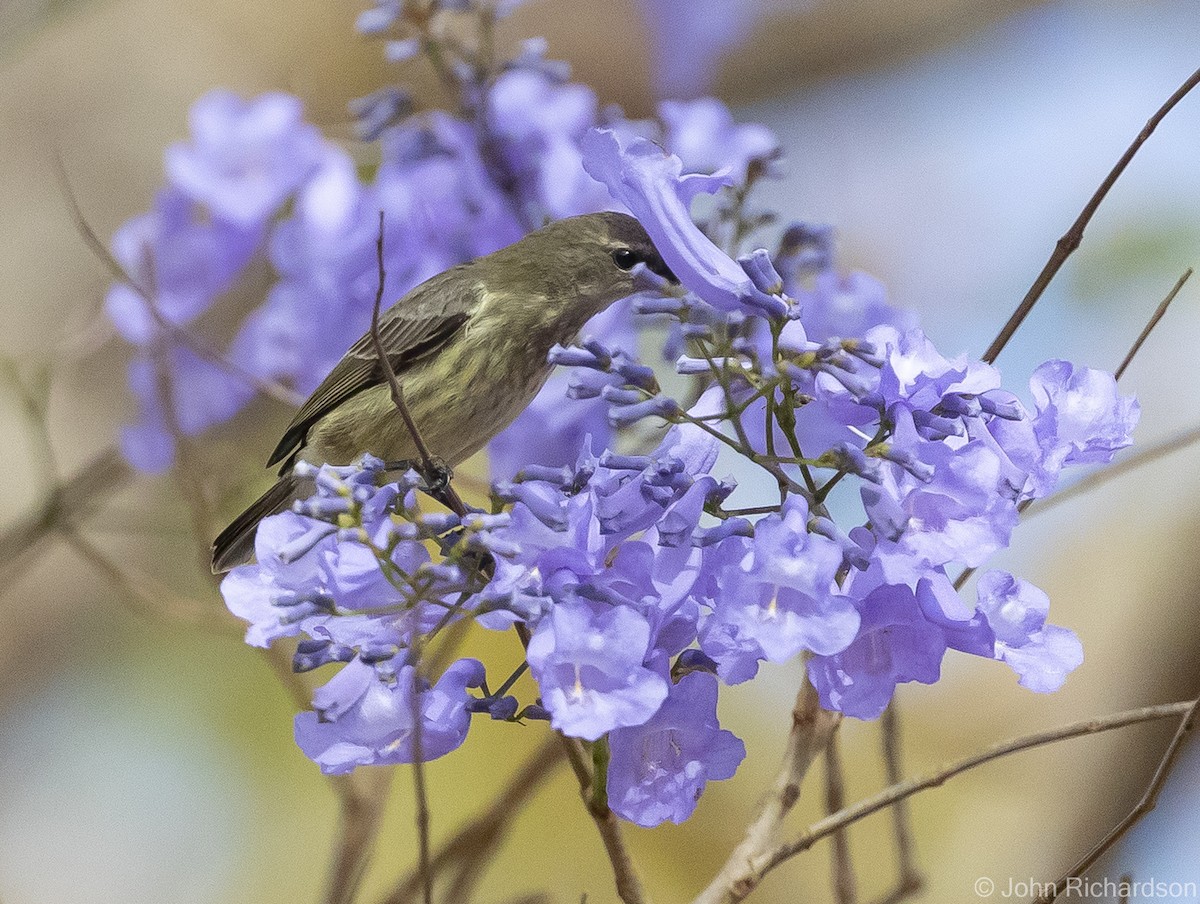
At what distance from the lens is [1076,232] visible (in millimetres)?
821

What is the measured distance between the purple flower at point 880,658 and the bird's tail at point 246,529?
30.0 inches

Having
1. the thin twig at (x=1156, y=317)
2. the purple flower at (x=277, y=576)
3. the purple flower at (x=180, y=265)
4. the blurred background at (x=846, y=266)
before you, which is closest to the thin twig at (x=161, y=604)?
the blurred background at (x=846, y=266)

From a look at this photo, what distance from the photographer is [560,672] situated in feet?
2.08

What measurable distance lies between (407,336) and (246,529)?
31 centimetres

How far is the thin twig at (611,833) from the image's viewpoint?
690 mm

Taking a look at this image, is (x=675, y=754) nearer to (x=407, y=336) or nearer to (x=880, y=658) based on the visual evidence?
(x=880, y=658)

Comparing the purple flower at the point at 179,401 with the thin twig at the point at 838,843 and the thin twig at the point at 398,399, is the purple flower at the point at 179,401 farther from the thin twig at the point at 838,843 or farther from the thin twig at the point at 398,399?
the thin twig at the point at 838,843

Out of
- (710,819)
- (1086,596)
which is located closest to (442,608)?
(710,819)

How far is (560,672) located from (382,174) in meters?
0.99

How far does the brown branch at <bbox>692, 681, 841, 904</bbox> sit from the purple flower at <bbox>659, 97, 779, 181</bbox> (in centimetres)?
74

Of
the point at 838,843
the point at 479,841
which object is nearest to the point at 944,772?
the point at 838,843

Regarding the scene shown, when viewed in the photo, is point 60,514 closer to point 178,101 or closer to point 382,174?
point 382,174

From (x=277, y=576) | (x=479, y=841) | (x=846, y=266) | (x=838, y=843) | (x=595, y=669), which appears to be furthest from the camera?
(x=846, y=266)

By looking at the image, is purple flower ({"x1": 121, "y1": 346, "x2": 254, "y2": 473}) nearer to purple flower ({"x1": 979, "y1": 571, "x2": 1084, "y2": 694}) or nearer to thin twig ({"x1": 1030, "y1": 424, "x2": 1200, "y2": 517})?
thin twig ({"x1": 1030, "y1": 424, "x2": 1200, "y2": 517})
